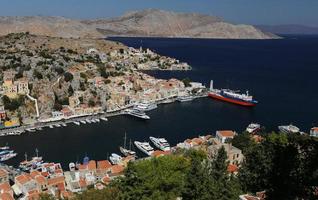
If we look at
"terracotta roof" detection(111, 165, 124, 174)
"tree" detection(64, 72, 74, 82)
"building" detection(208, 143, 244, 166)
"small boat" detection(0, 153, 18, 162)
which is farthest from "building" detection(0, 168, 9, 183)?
"tree" detection(64, 72, 74, 82)

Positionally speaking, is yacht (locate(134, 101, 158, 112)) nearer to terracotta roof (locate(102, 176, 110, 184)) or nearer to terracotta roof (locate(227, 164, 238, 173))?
terracotta roof (locate(102, 176, 110, 184))

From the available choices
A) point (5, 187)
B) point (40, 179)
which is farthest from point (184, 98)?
point (5, 187)

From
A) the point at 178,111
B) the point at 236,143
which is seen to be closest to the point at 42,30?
the point at 178,111

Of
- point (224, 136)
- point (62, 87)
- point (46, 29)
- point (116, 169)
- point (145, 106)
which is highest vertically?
point (46, 29)

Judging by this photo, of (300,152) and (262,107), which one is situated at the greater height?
(300,152)

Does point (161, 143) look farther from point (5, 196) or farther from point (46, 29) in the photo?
point (46, 29)

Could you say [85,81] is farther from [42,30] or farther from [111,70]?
[42,30]
